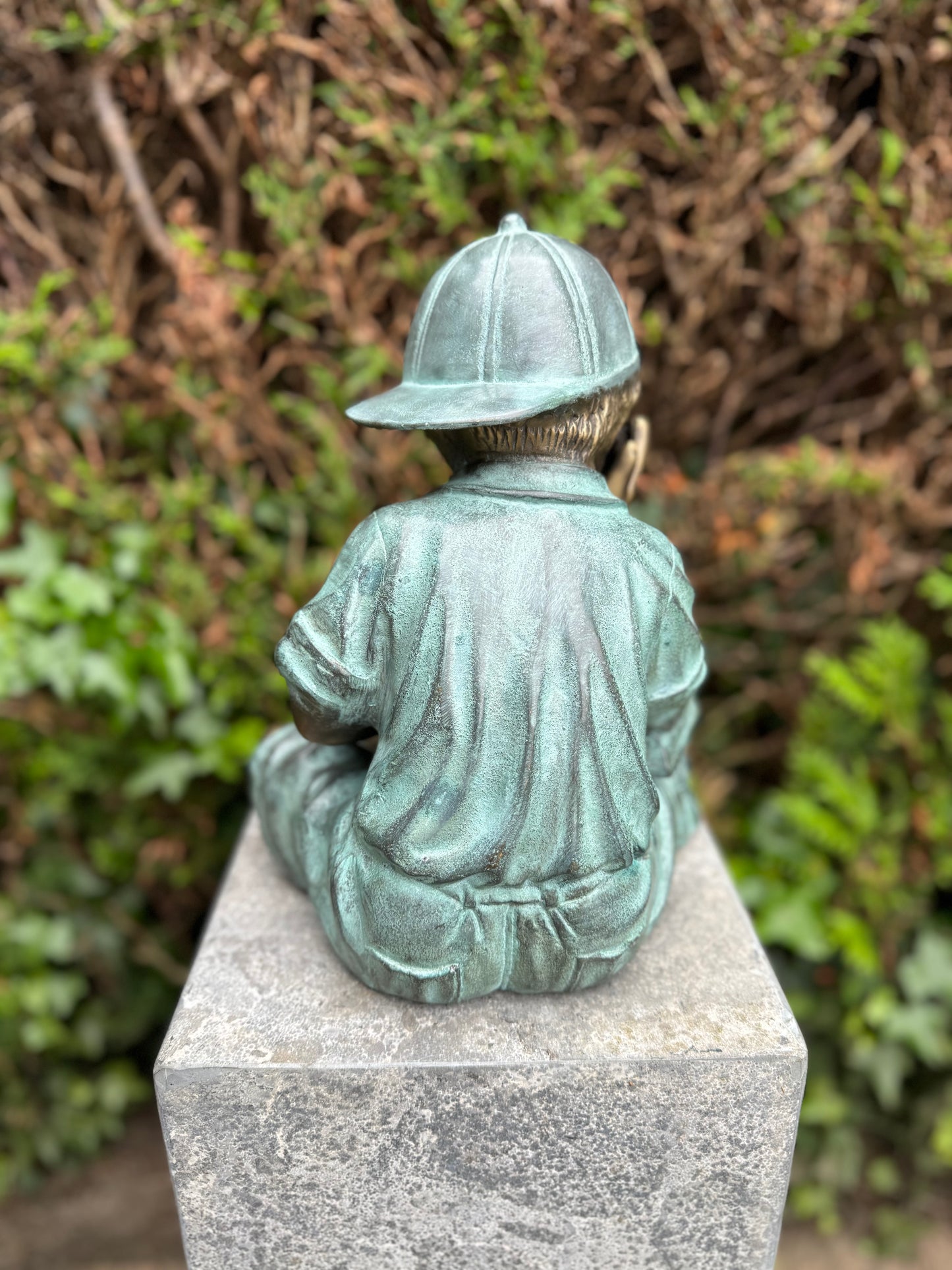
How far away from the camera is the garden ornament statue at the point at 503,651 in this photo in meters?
1.46

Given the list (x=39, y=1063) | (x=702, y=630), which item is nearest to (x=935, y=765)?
(x=702, y=630)

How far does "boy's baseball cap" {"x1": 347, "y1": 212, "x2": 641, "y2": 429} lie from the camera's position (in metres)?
1.45

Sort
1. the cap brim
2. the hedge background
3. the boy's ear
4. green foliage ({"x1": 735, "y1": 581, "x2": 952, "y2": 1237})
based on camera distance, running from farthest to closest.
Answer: green foliage ({"x1": 735, "y1": 581, "x2": 952, "y2": 1237}), the hedge background, the boy's ear, the cap brim

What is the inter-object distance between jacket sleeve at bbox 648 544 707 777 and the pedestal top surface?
350mm

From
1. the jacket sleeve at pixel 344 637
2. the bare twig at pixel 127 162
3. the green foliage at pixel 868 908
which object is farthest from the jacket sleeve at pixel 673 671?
the bare twig at pixel 127 162

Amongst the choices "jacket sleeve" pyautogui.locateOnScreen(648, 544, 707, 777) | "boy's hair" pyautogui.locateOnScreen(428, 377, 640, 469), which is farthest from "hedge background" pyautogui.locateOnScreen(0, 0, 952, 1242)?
"boy's hair" pyautogui.locateOnScreen(428, 377, 640, 469)

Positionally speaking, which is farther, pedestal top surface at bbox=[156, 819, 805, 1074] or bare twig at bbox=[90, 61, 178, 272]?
bare twig at bbox=[90, 61, 178, 272]

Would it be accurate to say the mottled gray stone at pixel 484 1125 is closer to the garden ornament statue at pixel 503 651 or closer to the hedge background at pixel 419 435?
the garden ornament statue at pixel 503 651

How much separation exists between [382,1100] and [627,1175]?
42cm

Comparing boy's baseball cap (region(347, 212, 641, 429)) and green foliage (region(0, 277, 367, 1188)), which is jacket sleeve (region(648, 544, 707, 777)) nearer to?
boy's baseball cap (region(347, 212, 641, 429))

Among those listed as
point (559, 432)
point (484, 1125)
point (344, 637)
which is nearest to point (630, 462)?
point (559, 432)

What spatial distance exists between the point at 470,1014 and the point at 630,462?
3.28ft

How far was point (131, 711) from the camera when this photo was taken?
2.60 m

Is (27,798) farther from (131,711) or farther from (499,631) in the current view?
(499,631)
